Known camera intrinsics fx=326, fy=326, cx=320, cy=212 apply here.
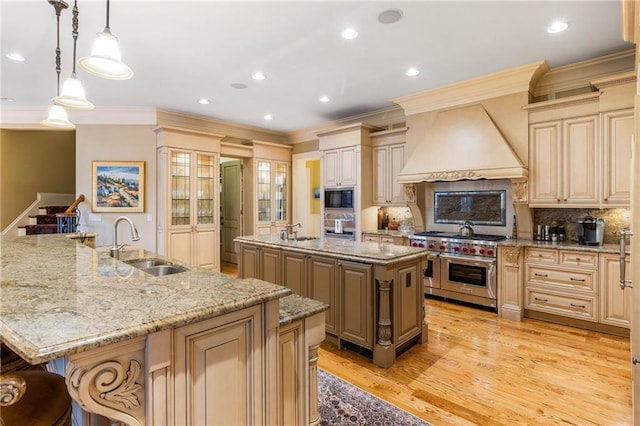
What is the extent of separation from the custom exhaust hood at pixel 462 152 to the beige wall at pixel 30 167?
727 cm

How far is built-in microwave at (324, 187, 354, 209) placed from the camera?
225 inches

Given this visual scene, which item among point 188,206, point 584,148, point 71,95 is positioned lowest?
point 188,206

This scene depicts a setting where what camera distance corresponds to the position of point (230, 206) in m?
7.78

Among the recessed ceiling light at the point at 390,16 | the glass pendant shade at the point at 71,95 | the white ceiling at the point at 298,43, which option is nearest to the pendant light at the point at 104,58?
the glass pendant shade at the point at 71,95

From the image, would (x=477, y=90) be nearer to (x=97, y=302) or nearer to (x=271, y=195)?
(x=271, y=195)

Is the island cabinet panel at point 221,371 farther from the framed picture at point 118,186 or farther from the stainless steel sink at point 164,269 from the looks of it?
the framed picture at point 118,186

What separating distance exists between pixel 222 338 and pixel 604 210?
454cm

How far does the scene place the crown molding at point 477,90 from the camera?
12.9 ft

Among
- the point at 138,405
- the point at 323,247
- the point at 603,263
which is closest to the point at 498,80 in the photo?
the point at 603,263

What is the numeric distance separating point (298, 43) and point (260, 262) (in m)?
2.51

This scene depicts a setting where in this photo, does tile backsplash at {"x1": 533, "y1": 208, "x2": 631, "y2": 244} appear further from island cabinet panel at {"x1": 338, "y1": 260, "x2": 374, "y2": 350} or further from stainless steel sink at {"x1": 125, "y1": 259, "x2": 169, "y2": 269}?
stainless steel sink at {"x1": 125, "y1": 259, "x2": 169, "y2": 269}

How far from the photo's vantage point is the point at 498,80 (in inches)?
162

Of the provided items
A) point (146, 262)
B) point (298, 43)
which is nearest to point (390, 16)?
point (298, 43)

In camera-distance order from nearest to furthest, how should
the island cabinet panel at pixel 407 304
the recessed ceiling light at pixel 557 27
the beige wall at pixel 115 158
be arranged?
the island cabinet panel at pixel 407 304 < the recessed ceiling light at pixel 557 27 < the beige wall at pixel 115 158
